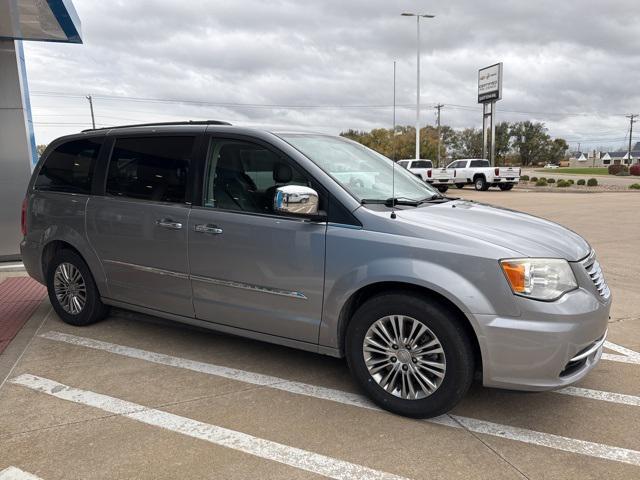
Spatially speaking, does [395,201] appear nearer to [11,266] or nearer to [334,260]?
[334,260]

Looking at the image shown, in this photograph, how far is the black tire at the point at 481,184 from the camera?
29.5m

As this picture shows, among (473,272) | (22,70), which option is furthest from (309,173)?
(22,70)

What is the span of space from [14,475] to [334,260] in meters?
2.11

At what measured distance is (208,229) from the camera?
12.5 feet

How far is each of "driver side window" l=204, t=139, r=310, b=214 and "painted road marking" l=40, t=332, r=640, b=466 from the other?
125 cm

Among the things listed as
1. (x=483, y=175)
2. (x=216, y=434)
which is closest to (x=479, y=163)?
(x=483, y=175)

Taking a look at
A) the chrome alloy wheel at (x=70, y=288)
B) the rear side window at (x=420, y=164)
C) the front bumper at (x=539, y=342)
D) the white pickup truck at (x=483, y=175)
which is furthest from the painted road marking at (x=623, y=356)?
the rear side window at (x=420, y=164)

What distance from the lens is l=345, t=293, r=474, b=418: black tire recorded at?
118 inches

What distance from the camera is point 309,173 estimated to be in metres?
3.51

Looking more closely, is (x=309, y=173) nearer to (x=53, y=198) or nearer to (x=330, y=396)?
(x=330, y=396)

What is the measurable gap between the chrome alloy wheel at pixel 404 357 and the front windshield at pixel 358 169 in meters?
0.88

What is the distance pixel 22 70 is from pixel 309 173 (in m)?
7.36

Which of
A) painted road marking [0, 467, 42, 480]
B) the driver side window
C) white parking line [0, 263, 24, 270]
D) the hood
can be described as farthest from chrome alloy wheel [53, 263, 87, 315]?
white parking line [0, 263, 24, 270]

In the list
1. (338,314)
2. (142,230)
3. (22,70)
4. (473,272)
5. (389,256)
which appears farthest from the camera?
(22,70)
